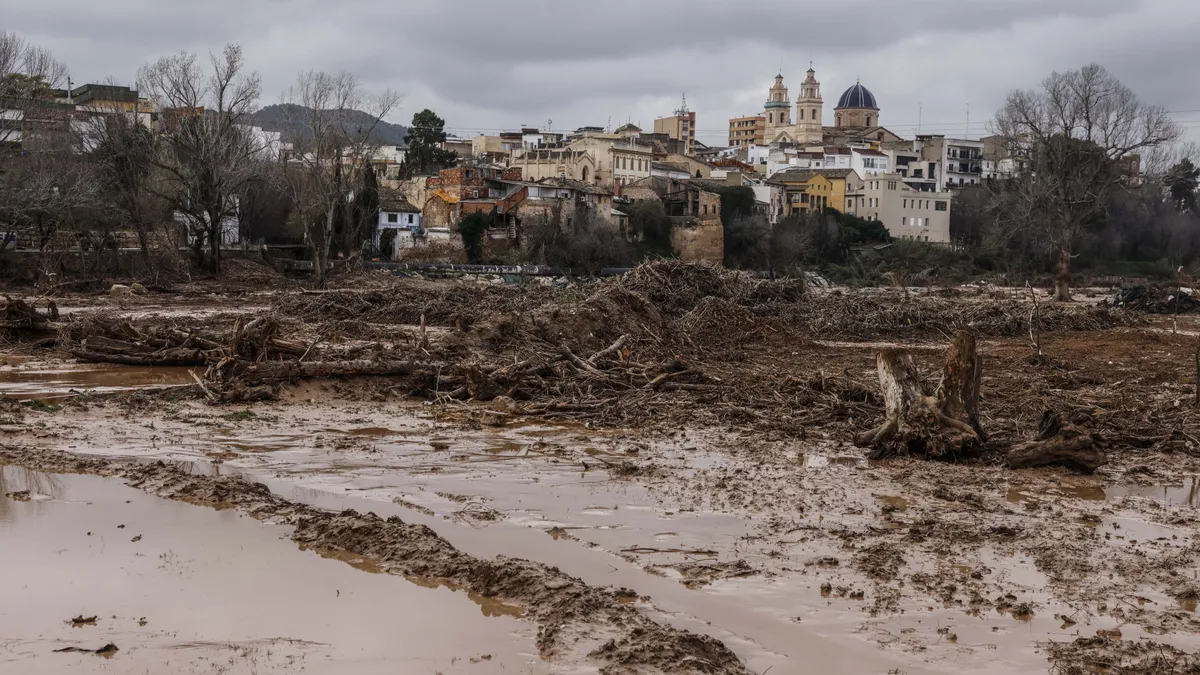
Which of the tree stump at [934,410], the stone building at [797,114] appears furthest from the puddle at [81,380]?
the stone building at [797,114]

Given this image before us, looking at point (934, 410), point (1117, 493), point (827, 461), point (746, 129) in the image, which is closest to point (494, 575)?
point (827, 461)

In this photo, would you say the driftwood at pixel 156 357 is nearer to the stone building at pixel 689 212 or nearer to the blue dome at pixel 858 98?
the stone building at pixel 689 212

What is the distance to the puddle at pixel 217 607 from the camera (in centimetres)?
520

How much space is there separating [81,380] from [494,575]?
1008 cm

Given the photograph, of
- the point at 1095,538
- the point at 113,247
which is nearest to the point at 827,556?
the point at 1095,538

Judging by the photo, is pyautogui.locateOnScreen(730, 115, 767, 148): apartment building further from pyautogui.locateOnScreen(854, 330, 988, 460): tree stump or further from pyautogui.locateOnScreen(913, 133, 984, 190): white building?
pyautogui.locateOnScreen(854, 330, 988, 460): tree stump

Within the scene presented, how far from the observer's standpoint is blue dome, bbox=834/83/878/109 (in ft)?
412

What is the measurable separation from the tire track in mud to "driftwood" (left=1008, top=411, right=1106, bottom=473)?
4.94 meters

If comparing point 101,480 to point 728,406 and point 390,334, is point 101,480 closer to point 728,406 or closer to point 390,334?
point 728,406

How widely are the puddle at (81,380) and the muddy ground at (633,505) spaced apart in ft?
0.29

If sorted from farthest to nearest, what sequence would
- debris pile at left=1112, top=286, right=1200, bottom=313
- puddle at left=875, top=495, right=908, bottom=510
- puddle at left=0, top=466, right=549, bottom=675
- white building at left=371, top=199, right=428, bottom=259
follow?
white building at left=371, top=199, right=428, bottom=259 < debris pile at left=1112, top=286, right=1200, bottom=313 < puddle at left=875, top=495, right=908, bottom=510 < puddle at left=0, top=466, right=549, bottom=675

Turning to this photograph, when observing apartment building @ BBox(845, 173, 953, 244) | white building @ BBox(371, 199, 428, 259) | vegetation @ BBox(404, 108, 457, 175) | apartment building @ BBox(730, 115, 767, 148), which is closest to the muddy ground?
white building @ BBox(371, 199, 428, 259)

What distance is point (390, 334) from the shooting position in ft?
63.6

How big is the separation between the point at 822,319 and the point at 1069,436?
13.7 metres
